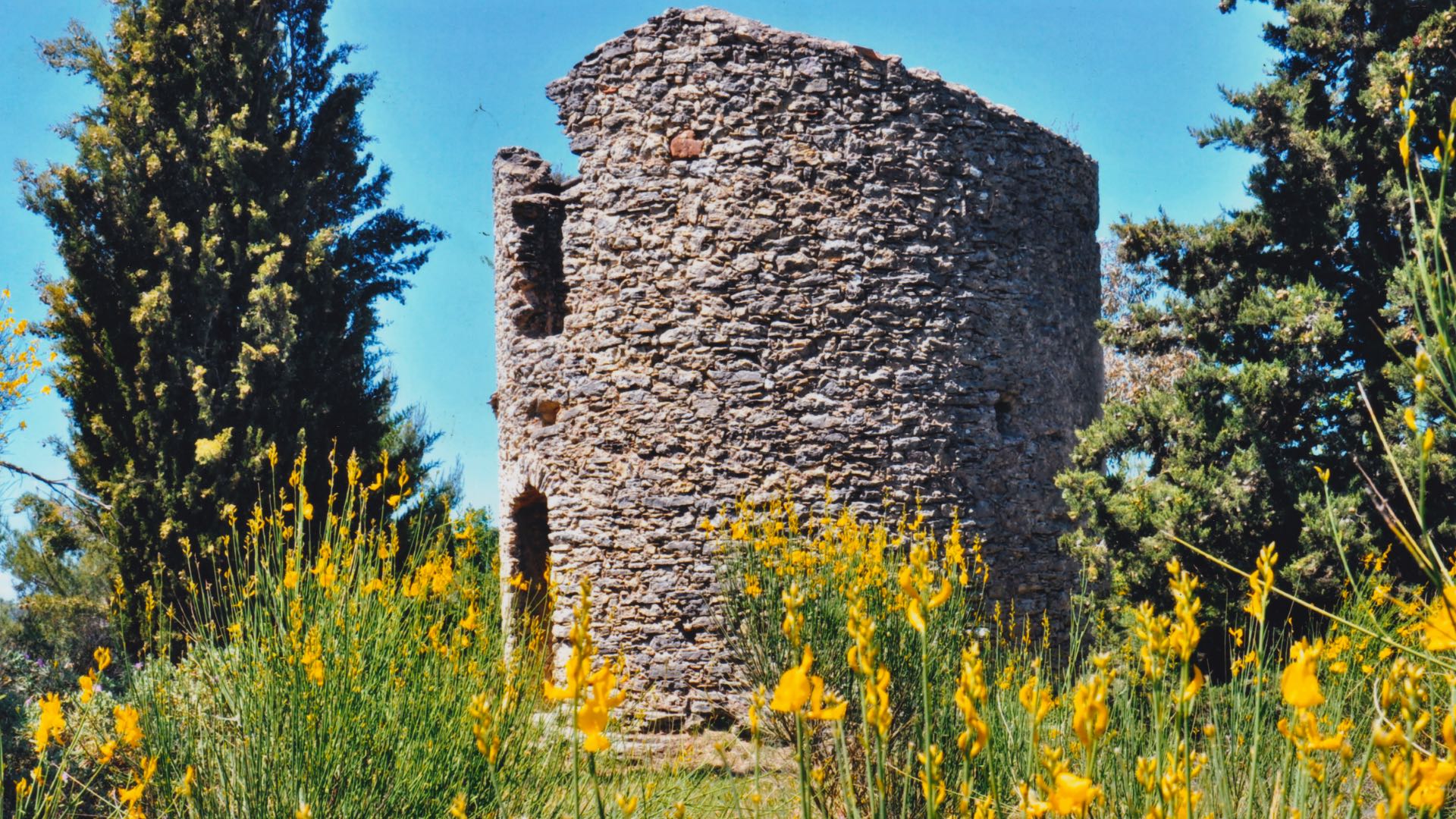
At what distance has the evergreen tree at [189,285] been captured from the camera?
34.0ft

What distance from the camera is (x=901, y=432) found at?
754 cm

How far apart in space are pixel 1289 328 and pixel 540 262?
18.2 feet

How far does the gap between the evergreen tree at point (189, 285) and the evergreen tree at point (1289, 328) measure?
26.3ft

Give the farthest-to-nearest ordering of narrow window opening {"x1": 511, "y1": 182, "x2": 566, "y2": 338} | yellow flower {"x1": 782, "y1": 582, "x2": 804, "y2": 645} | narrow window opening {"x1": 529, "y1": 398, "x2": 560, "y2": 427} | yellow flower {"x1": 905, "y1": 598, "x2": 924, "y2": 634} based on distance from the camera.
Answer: narrow window opening {"x1": 511, "y1": 182, "x2": 566, "y2": 338} < narrow window opening {"x1": 529, "y1": 398, "x2": 560, "y2": 427} < yellow flower {"x1": 782, "y1": 582, "x2": 804, "y2": 645} < yellow flower {"x1": 905, "y1": 598, "x2": 924, "y2": 634}

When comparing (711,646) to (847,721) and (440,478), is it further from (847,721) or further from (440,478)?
(440,478)

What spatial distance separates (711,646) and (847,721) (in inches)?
94.9

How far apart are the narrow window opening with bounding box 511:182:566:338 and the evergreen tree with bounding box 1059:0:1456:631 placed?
4476 millimetres

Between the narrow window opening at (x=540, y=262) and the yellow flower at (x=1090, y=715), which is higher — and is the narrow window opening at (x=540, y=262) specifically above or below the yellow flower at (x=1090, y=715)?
above

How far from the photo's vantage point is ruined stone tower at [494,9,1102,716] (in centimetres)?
754

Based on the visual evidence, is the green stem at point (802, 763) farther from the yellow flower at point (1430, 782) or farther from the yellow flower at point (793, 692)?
the yellow flower at point (1430, 782)

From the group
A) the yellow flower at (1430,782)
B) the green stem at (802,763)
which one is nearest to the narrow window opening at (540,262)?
the green stem at (802,763)

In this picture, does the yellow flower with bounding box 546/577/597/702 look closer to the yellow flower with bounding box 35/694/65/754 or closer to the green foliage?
the yellow flower with bounding box 35/694/65/754

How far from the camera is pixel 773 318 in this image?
7.58 meters

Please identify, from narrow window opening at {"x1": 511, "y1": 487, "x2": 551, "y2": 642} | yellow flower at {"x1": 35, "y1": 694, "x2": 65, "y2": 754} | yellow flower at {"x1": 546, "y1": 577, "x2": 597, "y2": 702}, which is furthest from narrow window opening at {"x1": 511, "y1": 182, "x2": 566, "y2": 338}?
yellow flower at {"x1": 546, "y1": 577, "x2": 597, "y2": 702}
